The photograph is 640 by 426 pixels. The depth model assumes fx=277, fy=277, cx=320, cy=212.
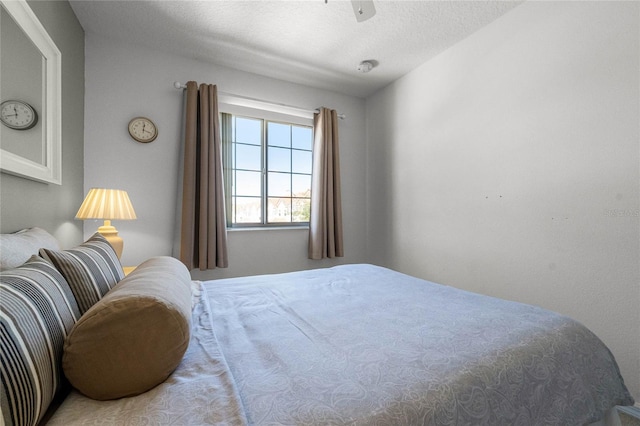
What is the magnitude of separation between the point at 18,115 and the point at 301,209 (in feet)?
7.92

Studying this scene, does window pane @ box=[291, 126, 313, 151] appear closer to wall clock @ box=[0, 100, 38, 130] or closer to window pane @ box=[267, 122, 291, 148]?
window pane @ box=[267, 122, 291, 148]

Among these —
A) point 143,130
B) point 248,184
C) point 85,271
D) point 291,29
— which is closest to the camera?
point 85,271

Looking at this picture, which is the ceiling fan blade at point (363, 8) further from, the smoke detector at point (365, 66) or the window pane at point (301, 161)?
the window pane at point (301, 161)

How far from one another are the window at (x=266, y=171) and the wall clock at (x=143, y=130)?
0.63 metres

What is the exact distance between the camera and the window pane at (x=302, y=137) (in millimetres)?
3309

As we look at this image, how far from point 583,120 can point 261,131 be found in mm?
2703

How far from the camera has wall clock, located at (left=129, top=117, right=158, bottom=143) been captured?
245cm

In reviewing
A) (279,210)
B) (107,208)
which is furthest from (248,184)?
(107,208)

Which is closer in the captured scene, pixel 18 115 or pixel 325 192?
pixel 18 115

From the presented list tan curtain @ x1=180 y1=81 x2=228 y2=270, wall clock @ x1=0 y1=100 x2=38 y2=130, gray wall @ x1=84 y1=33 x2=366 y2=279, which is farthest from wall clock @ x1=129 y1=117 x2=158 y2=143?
wall clock @ x1=0 y1=100 x2=38 y2=130

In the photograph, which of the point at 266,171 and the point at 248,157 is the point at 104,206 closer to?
the point at 248,157

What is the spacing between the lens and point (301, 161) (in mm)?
3342

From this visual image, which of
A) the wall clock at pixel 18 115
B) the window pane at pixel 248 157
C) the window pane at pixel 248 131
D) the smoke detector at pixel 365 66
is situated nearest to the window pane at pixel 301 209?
the window pane at pixel 248 157

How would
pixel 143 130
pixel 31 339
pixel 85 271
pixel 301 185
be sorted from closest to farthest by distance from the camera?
1. pixel 31 339
2. pixel 85 271
3. pixel 143 130
4. pixel 301 185
